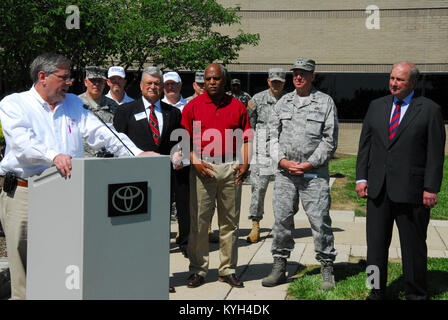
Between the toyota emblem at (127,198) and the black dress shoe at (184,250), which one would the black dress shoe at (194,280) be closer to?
the black dress shoe at (184,250)

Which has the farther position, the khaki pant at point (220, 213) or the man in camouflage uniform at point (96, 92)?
the man in camouflage uniform at point (96, 92)

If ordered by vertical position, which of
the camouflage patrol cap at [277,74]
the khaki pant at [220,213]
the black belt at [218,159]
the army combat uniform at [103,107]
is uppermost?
the camouflage patrol cap at [277,74]

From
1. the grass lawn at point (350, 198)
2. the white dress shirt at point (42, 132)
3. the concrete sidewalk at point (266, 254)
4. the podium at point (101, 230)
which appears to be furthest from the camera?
the grass lawn at point (350, 198)

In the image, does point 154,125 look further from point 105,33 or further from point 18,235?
point 105,33

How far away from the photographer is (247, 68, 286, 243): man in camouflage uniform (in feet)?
24.6

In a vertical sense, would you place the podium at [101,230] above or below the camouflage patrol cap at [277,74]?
below

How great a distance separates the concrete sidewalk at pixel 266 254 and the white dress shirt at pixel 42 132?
187cm

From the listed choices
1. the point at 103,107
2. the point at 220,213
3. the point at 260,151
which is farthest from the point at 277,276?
the point at 103,107

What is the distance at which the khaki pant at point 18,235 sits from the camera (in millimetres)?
3730

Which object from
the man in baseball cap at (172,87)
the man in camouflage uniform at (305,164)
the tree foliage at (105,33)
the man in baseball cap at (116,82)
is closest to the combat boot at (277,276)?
the man in camouflage uniform at (305,164)

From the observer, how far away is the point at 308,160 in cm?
518

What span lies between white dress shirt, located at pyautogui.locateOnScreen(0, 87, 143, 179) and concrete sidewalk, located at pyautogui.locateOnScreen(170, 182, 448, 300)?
1868 millimetres

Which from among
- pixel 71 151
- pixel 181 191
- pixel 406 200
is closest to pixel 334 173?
pixel 181 191
